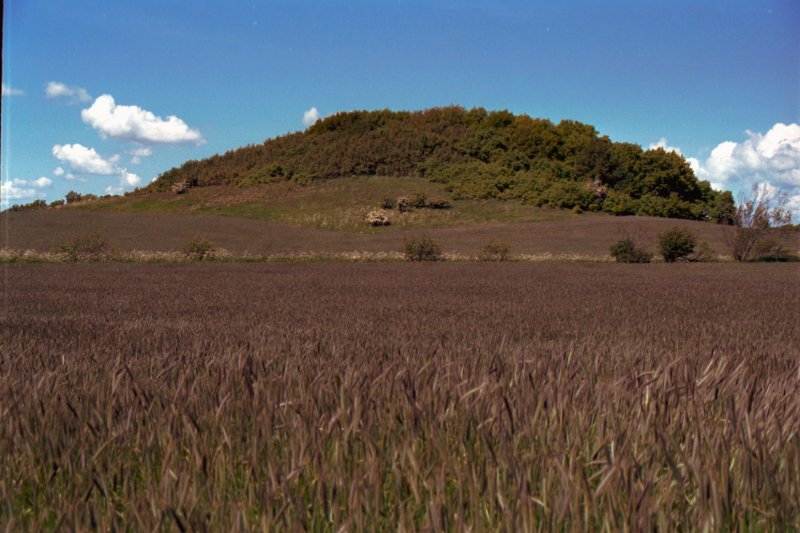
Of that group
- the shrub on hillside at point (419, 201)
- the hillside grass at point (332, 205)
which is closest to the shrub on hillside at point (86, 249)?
the hillside grass at point (332, 205)

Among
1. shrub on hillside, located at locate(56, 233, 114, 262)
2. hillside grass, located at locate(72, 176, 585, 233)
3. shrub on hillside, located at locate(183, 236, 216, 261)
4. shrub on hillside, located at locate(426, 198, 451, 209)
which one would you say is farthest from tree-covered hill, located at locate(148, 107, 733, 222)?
shrub on hillside, located at locate(56, 233, 114, 262)

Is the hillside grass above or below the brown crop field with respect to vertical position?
above

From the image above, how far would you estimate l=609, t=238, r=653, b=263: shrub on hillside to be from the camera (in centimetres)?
3231

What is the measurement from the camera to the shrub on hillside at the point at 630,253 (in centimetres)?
3231

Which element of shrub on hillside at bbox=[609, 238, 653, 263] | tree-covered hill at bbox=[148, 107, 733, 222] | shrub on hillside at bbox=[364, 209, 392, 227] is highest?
tree-covered hill at bbox=[148, 107, 733, 222]

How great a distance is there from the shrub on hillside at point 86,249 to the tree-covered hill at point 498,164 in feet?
136

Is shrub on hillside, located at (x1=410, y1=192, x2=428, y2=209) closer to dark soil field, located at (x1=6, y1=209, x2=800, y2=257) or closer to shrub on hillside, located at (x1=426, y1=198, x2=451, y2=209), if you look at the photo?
shrub on hillside, located at (x1=426, y1=198, x2=451, y2=209)

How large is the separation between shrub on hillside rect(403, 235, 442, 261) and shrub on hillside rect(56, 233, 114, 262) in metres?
13.5

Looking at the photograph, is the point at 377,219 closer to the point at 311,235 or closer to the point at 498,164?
the point at 311,235

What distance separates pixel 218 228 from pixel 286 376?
4690 cm

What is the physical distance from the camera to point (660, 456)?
2027 mm

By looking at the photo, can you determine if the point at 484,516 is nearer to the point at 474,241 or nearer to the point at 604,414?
the point at 604,414

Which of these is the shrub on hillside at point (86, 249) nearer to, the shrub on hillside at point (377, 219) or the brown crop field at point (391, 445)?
the shrub on hillside at point (377, 219)

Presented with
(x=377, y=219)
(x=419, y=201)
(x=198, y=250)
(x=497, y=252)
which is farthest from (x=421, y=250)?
(x=419, y=201)
